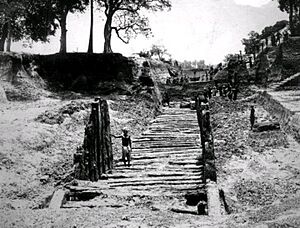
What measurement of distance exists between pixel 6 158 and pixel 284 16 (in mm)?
153931

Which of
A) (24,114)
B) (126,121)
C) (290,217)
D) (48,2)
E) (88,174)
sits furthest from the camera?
(48,2)

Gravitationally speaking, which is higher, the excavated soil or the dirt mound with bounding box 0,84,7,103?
the dirt mound with bounding box 0,84,7,103

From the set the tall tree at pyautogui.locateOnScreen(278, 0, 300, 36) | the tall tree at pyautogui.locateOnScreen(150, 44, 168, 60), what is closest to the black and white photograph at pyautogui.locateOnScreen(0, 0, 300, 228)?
the tall tree at pyautogui.locateOnScreen(278, 0, 300, 36)

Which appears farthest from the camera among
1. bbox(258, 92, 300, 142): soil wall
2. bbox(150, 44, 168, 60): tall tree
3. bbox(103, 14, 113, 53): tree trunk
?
bbox(150, 44, 168, 60): tall tree

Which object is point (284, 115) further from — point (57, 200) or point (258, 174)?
point (57, 200)

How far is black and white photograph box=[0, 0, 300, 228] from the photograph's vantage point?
6950 millimetres

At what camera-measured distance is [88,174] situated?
8867mm

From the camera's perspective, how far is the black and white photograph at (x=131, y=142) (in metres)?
6.95

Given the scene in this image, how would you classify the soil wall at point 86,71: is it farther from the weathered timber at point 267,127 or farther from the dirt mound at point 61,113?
the weathered timber at point 267,127

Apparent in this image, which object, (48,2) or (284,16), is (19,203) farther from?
(284,16)

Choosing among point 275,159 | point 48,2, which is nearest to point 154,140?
point 275,159

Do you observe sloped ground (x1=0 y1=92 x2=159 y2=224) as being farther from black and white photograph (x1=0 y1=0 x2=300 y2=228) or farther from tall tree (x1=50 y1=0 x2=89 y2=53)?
tall tree (x1=50 y1=0 x2=89 y2=53)

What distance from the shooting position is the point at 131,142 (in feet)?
43.5

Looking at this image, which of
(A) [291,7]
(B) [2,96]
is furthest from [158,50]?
(B) [2,96]
